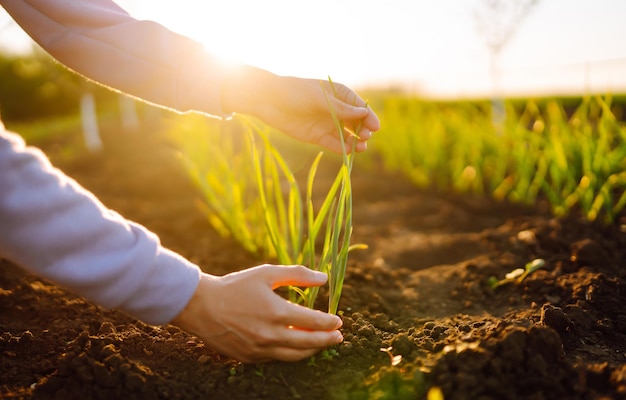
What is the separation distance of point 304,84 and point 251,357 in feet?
2.23

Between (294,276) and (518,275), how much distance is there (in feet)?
3.43

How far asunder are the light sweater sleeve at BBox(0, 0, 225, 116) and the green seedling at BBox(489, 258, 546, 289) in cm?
110

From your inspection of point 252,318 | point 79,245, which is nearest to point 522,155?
point 252,318

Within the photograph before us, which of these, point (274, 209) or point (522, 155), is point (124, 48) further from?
point (522, 155)

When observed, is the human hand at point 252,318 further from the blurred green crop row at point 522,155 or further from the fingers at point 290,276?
the blurred green crop row at point 522,155

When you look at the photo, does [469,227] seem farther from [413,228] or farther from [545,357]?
[545,357]

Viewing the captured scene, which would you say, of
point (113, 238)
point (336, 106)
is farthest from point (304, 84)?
point (113, 238)

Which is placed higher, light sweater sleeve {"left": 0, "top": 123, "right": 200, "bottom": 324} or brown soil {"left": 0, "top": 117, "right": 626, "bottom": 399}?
light sweater sleeve {"left": 0, "top": 123, "right": 200, "bottom": 324}

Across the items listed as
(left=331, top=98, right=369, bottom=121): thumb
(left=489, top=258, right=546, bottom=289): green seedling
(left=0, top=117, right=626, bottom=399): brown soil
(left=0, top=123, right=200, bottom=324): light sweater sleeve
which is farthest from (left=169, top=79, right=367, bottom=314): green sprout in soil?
(left=489, top=258, right=546, bottom=289): green seedling

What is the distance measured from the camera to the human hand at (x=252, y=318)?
1.12 meters

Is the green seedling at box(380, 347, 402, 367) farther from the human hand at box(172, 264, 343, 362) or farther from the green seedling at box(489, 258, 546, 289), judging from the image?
the green seedling at box(489, 258, 546, 289)

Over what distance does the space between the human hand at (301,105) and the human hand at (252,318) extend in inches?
17.4

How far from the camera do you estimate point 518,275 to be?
1953 mm

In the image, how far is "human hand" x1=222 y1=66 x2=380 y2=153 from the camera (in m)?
1.43
